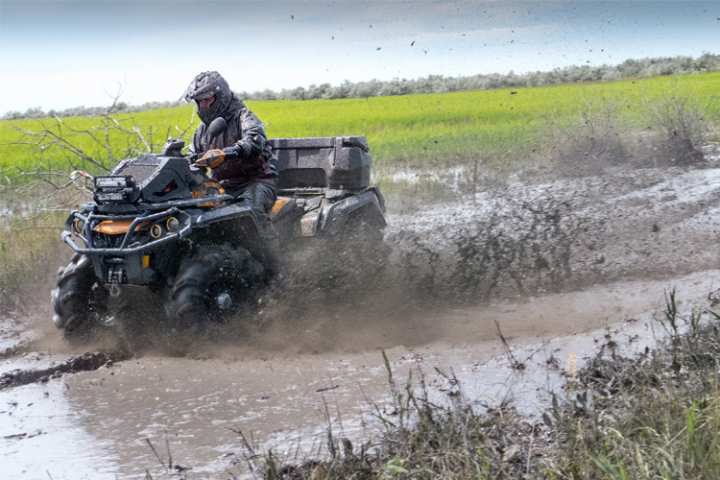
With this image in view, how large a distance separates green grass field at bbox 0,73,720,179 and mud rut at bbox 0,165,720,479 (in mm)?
7518

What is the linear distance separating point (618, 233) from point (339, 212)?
3.68m

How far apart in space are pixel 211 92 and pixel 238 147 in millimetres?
622

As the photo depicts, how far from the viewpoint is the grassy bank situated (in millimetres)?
3932

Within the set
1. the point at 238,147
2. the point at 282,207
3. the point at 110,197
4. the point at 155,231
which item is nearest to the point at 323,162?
the point at 282,207

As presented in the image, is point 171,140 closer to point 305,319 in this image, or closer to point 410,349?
point 305,319

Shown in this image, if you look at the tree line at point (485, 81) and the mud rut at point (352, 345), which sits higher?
the tree line at point (485, 81)

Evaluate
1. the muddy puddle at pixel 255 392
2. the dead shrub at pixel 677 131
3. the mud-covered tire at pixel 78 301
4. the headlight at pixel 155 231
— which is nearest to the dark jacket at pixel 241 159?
the headlight at pixel 155 231

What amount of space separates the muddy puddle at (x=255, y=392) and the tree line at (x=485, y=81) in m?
28.5

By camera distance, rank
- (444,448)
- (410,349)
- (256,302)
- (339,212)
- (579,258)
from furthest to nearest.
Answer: (579,258) → (339,212) → (256,302) → (410,349) → (444,448)

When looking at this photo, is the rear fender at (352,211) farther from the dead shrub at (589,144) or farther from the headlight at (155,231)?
the dead shrub at (589,144)

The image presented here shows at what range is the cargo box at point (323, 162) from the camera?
30.9 feet

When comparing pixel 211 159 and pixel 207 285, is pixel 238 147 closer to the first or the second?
pixel 211 159

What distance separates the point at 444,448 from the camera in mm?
4336

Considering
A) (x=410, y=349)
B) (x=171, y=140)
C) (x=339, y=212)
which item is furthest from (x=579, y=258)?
(x=171, y=140)
